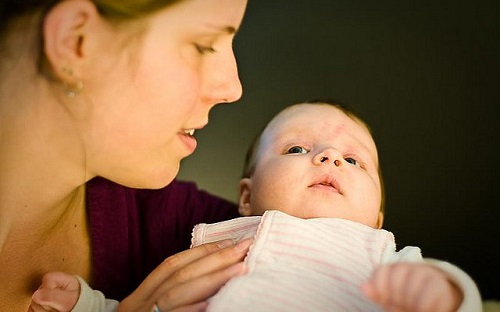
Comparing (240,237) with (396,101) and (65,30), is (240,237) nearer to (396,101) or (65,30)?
(65,30)

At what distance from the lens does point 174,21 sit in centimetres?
70

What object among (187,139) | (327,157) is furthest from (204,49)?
(327,157)

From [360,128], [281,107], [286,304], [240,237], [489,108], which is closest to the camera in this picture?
[286,304]

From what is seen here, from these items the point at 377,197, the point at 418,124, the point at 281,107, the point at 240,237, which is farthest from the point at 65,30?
the point at 418,124

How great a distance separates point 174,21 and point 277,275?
31 centimetres

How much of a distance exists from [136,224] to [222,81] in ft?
1.09

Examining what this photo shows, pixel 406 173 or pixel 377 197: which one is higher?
pixel 377 197

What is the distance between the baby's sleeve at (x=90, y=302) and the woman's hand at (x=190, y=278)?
0.12ft

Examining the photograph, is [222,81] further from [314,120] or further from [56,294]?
[56,294]

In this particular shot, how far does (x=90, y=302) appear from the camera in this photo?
32.8 inches

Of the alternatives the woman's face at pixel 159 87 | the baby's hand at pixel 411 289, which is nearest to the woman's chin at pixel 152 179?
the woman's face at pixel 159 87

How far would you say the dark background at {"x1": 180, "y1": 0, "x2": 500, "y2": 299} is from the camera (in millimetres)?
1223

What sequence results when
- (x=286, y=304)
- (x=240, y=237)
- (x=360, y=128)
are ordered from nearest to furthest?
1. (x=286, y=304)
2. (x=240, y=237)
3. (x=360, y=128)

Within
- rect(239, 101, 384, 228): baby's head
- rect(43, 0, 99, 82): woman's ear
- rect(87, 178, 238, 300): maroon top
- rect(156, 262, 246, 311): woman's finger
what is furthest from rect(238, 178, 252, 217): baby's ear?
rect(43, 0, 99, 82): woman's ear
